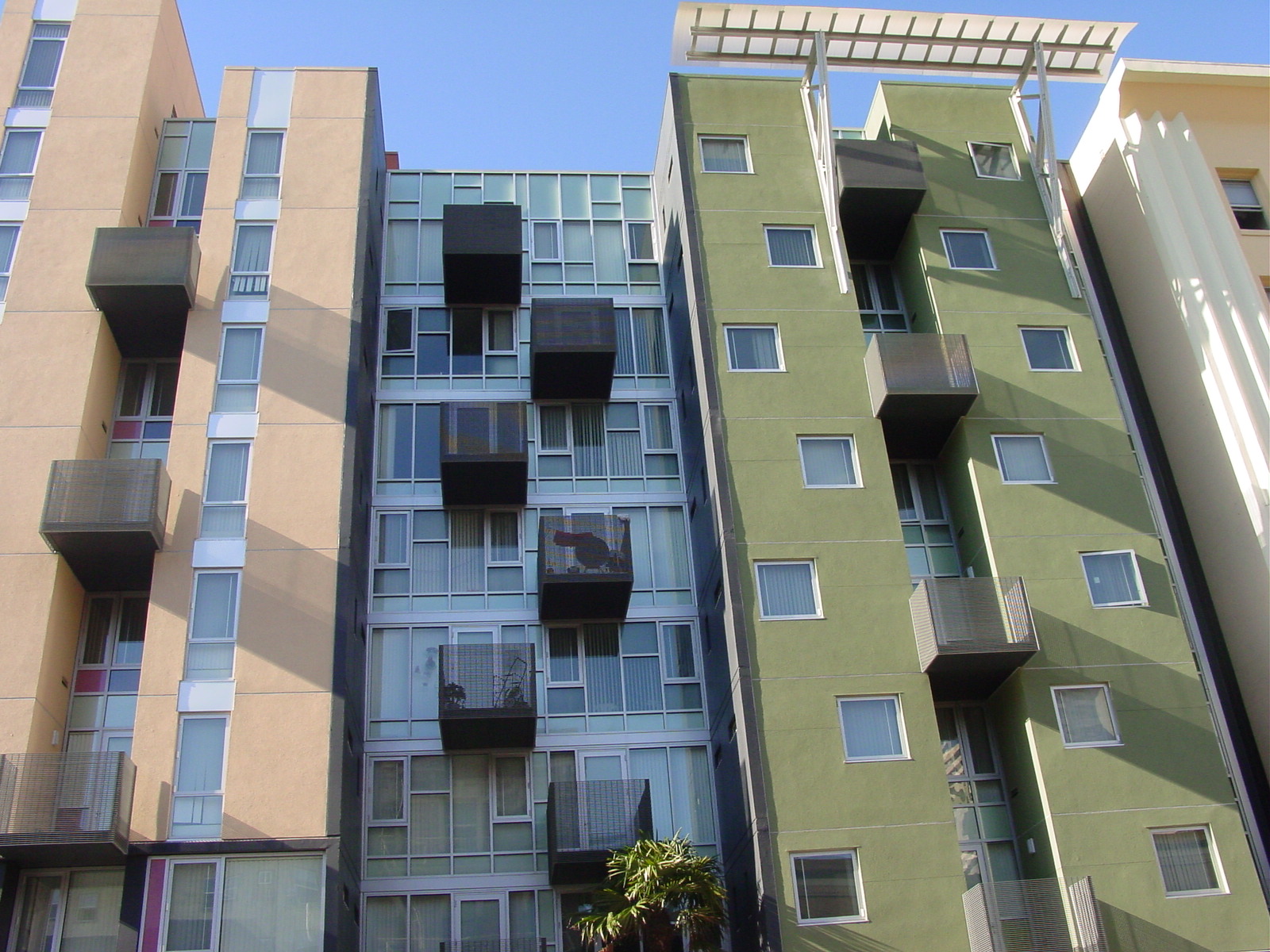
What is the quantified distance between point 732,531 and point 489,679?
17.2 feet

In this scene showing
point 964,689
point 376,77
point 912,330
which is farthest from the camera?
point 376,77

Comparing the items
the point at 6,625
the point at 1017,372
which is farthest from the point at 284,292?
the point at 1017,372

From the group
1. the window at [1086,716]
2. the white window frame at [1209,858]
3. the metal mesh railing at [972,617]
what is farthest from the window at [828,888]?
the white window frame at [1209,858]

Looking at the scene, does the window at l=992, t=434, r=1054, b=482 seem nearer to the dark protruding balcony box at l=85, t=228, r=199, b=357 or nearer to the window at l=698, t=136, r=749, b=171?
the window at l=698, t=136, r=749, b=171

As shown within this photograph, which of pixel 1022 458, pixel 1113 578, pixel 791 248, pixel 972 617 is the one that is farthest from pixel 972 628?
pixel 791 248

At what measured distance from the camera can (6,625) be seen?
2209 cm

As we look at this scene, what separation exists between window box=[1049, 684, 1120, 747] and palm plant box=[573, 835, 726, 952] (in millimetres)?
6813

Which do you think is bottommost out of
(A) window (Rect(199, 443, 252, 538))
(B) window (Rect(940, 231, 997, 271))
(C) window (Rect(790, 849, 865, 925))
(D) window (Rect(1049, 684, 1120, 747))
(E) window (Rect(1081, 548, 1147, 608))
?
(C) window (Rect(790, 849, 865, 925))

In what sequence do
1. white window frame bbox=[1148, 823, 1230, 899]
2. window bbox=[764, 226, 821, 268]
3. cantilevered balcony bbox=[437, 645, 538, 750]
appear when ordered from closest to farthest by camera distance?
white window frame bbox=[1148, 823, 1230, 899], cantilevered balcony bbox=[437, 645, 538, 750], window bbox=[764, 226, 821, 268]

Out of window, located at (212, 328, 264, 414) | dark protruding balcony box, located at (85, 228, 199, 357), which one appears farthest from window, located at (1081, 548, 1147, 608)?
dark protruding balcony box, located at (85, 228, 199, 357)

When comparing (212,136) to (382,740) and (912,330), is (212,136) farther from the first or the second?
(912,330)

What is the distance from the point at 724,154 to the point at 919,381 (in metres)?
7.58

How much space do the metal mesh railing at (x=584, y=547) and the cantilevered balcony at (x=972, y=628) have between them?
221 inches

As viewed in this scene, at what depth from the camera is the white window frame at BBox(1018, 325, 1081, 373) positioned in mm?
26297
